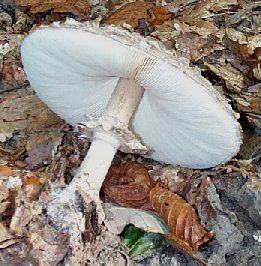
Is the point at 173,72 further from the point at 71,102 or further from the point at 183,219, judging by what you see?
the point at 71,102

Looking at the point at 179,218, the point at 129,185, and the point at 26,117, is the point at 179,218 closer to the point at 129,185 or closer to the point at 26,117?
the point at 129,185

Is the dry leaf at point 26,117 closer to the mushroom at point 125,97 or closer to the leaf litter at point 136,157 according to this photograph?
the leaf litter at point 136,157

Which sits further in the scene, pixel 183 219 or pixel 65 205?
pixel 183 219

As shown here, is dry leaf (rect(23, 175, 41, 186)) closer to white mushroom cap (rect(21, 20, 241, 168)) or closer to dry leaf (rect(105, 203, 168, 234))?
dry leaf (rect(105, 203, 168, 234))

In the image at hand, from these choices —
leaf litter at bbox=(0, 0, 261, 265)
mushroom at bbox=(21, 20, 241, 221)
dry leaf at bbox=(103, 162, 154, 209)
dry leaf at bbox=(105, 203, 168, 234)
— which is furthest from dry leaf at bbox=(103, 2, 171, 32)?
dry leaf at bbox=(105, 203, 168, 234)

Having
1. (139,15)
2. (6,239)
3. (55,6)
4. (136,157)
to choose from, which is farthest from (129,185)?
(55,6)

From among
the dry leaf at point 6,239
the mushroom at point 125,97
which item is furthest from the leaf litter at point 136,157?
the mushroom at point 125,97

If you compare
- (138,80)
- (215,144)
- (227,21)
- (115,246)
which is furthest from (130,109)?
(227,21)
